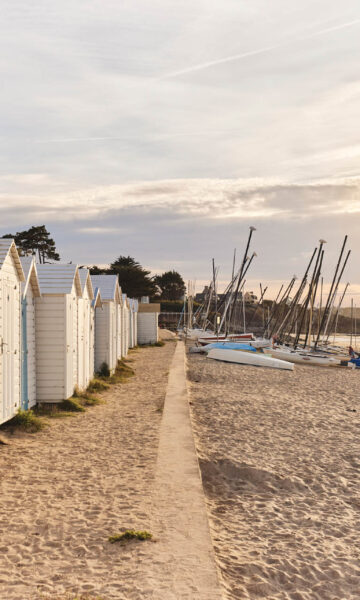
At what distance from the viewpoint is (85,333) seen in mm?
16672

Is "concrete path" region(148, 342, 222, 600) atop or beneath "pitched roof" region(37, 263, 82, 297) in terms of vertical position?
beneath

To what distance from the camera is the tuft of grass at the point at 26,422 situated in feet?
36.4

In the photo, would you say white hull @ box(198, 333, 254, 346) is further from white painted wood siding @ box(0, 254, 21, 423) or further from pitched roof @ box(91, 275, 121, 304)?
white painted wood siding @ box(0, 254, 21, 423)

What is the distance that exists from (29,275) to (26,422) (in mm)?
3155

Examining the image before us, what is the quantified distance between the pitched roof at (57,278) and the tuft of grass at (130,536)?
824 centimetres

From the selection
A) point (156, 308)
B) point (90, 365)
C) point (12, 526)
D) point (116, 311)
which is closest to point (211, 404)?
point (90, 365)

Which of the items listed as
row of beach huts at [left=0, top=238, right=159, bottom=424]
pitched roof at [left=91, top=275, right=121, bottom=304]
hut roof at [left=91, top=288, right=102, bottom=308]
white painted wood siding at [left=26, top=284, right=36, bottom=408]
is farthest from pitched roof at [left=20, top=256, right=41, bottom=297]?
pitched roof at [left=91, top=275, right=121, bottom=304]

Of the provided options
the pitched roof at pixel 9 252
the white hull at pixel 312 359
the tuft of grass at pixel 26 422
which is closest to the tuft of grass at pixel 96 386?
the tuft of grass at pixel 26 422

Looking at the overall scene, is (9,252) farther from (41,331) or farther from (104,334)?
(104,334)

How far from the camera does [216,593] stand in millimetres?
4754

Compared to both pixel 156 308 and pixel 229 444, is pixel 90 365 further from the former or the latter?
pixel 156 308

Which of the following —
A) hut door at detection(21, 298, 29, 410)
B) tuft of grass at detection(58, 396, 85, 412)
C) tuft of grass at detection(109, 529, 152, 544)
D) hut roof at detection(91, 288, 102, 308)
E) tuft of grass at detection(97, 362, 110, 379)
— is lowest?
tuft of grass at detection(109, 529, 152, 544)

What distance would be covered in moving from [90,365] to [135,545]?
1204cm

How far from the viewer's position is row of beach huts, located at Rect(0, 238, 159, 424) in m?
10.8
